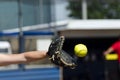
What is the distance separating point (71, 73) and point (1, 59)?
27.1 feet

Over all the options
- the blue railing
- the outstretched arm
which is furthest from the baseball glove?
the blue railing

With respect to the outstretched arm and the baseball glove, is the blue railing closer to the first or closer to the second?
the outstretched arm

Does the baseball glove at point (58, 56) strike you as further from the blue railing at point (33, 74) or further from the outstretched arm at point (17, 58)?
the blue railing at point (33, 74)

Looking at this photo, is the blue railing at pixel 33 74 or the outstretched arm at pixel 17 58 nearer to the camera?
the outstretched arm at pixel 17 58

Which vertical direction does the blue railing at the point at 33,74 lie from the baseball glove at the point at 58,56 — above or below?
below

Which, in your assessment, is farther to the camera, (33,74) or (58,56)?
(33,74)

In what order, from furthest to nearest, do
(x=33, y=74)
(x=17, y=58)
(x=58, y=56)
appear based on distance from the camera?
(x=33, y=74)
(x=17, y=58)
(x=58, y=56)

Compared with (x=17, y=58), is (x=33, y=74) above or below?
below

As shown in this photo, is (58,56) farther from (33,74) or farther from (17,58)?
(33,74)

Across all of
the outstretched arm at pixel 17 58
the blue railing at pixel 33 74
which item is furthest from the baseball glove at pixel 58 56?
the blue railing at pixel 33 74

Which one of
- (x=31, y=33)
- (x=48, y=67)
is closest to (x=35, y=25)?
(x=31, y=33)

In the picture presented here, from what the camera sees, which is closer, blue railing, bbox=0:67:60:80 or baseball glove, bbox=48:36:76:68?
baseball glove, bbox=48:36:76:68

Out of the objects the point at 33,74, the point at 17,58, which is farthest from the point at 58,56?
the point at 33,74

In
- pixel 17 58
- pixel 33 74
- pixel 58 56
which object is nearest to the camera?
pixel 58 56
